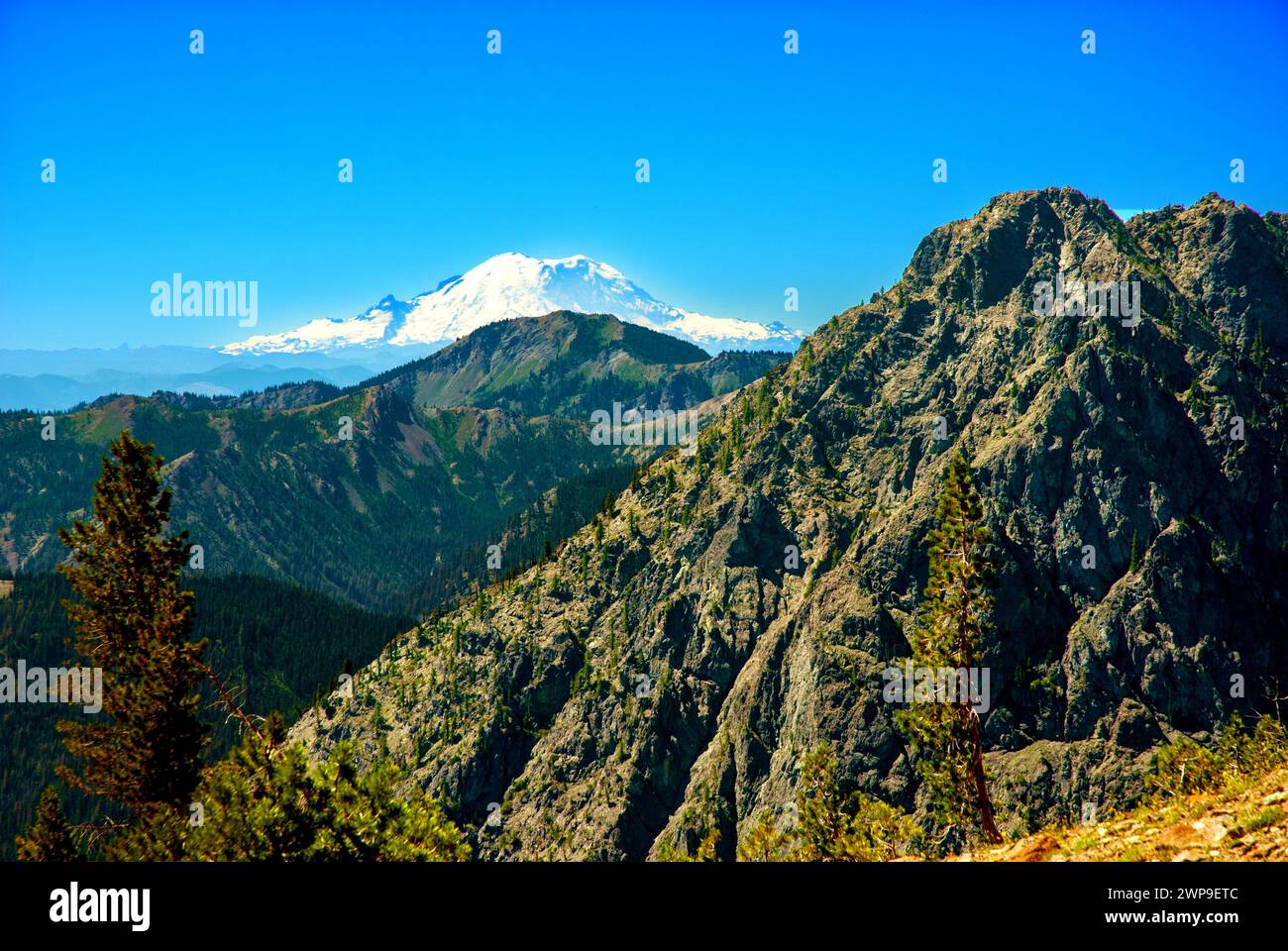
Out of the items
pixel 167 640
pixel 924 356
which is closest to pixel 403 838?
pixel 167 640

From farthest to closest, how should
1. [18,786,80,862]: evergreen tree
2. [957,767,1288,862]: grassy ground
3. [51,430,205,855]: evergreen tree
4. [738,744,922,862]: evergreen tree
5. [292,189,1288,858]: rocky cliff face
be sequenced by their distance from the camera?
[292,189,1288,858]: rocky cliff face → [18,786,80,862]: evergreen tree → [51,430,205,855]: evergreen tree → [738,744,922,862]: evergreen tree → [957,767,1288,862]: grassy ground

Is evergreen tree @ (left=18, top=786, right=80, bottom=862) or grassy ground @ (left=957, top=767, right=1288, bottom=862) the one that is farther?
evergreen tree @ (left=18, top=786, right=80, bottom=862)

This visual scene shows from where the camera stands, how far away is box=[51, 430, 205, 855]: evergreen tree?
47.1 meters

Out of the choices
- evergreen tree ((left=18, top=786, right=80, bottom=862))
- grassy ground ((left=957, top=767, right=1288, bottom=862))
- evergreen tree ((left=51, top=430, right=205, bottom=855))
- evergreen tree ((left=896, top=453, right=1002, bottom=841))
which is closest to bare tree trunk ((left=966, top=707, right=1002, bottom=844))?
evergreen tree ((left=896, top=453, right=1002, bottom=841))

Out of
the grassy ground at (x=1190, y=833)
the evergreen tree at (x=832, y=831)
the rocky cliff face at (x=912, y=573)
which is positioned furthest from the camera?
the rocky cliff face at (x=912, y=573)

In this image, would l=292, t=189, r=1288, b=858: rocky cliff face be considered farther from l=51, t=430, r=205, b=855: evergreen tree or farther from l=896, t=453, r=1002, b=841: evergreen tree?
l=51, t=430, r=205, b=855: evergreen tree

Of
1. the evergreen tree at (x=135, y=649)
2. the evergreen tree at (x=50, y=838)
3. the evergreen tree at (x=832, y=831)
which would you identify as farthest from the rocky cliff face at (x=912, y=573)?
the evergreen tree at (x=135, y=649)

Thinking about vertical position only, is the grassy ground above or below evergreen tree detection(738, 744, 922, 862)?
above

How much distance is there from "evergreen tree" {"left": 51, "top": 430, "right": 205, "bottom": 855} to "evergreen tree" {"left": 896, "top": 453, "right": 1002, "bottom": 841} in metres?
42.8

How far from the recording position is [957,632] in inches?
1767

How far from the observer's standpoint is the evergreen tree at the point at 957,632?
1735 inches

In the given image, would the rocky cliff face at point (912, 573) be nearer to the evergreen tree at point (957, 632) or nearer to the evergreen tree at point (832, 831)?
the evergreen tree at point (832, 831)

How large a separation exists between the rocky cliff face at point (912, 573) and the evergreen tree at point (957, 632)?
191ft

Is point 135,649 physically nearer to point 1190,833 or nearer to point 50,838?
point 50,838
